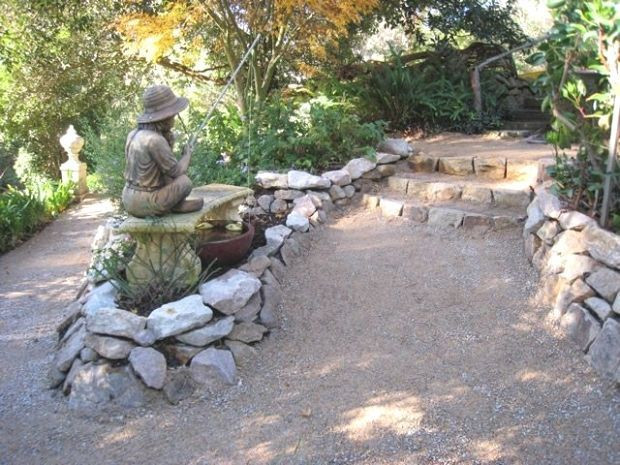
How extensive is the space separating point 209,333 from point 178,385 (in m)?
0.36

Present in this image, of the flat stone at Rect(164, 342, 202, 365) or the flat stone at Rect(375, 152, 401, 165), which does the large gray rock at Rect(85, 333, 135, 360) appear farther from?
the flat stone at Rect(375, 152, 401, 165)

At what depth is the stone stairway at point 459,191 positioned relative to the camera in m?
5.16

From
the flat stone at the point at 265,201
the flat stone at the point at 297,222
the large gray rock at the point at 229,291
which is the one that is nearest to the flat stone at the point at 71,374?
the large gray rock at the point at 229,291

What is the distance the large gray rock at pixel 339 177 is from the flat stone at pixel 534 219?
75.6 inches

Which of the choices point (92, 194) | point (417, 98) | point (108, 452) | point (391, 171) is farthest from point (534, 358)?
point (92, 194)

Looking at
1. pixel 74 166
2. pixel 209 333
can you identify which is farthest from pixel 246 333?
pixel 74 166

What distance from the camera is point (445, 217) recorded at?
520cm

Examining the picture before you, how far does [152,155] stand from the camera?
136 inches

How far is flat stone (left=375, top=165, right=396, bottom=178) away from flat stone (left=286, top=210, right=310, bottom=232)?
1355 mm

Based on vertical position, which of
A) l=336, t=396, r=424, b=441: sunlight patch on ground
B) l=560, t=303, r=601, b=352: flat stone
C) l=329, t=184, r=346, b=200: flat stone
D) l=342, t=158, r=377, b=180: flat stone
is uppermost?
l=342, t=158, r=377, b=180: flat stone

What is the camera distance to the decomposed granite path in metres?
2.81

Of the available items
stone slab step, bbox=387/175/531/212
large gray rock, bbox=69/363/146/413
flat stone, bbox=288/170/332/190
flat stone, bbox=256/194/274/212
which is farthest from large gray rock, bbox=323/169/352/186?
large gray rock, bbox=69/363/146/413

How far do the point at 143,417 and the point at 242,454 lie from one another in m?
0.69

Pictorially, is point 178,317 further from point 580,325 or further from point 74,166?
point 74,166
